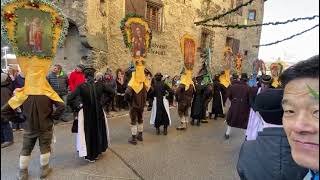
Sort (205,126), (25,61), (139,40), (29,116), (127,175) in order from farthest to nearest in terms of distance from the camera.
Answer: (205,126)
(139,40)
(127,175)
(29,116)
(25,61)

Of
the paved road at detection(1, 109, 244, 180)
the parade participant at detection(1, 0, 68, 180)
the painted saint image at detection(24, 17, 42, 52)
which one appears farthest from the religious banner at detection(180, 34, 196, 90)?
the painted saint image at detection(24, 17, 42, 52)

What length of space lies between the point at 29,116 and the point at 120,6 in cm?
914

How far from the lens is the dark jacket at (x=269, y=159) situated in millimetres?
1899

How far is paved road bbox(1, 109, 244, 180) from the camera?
5379 mm

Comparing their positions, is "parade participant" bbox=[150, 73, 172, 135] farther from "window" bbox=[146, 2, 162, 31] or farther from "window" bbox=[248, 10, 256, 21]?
"window" bbox=[248, 10, 256, 21]

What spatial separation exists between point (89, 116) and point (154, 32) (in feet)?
32.0

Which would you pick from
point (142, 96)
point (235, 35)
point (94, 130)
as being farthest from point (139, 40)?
point (235, 35)

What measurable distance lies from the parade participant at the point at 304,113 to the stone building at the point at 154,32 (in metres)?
10.7

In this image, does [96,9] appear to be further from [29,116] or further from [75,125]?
[29,116]

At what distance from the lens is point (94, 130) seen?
6.08 meters

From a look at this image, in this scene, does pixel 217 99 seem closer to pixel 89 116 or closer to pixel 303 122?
pixel 89 116

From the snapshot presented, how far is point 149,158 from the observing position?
638 cm

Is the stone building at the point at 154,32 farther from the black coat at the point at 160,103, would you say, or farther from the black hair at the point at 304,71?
the black hair at the point at 304,71

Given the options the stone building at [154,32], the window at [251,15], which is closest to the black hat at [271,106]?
the stone building at [154,32]
